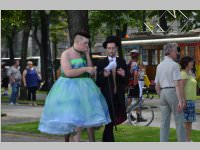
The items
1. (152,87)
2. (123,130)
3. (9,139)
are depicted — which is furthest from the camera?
(152,87)

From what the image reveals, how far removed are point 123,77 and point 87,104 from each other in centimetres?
103

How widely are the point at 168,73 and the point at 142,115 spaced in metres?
5.37

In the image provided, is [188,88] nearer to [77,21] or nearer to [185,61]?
[185,61]

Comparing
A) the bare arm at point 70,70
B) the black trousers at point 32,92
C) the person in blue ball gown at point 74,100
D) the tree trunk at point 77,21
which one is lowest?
the black trousers at point 32,92

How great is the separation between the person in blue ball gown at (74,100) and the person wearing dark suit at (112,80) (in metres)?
0.55

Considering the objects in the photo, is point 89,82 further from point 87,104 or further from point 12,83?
point 12,83

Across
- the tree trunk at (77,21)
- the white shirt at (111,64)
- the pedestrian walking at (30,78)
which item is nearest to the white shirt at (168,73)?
the white shirt at (111,64)

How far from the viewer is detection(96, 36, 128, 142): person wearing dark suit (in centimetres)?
944

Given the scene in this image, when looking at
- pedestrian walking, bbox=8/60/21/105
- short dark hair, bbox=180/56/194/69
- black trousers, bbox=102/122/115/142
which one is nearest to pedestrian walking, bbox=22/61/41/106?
pedestrian walking, bbox=8/60/21/105

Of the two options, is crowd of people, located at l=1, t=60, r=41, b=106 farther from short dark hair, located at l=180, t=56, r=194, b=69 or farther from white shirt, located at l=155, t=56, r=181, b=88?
white shirt, located at l=155, t=56, r=181, b=88

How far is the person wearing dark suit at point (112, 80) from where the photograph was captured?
372 inches

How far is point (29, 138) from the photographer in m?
11.7

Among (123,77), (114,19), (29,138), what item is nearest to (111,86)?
(123,77)

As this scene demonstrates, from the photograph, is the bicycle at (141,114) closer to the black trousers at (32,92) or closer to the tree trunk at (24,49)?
the black trousers at (32,92)
